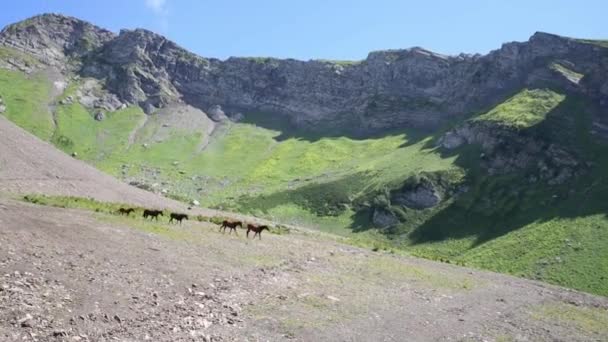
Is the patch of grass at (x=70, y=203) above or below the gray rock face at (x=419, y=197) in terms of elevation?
below

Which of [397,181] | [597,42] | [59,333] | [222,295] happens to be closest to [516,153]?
[397,181]

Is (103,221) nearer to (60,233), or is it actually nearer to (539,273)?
(60,233)

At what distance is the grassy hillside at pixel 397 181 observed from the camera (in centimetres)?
8350

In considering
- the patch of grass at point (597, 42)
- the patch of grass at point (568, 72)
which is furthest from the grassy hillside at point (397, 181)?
the patch of grass at point (597, 42)

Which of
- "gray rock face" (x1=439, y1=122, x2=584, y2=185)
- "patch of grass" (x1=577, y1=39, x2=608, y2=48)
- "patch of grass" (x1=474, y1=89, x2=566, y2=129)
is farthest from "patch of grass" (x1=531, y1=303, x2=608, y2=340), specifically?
"patch of grass" (x1=577, y1=39, x2=608, y2=48)

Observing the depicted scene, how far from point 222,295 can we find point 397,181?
101855mm

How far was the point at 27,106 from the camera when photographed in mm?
184000

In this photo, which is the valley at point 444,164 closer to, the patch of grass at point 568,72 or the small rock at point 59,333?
the patch of grass at point 568,72

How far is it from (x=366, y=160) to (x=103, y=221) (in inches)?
4993

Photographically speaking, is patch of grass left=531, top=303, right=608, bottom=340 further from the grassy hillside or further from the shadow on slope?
the shadow on slope

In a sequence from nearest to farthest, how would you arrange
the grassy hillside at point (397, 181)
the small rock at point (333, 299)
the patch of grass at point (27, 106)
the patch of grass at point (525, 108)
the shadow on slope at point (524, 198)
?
the small rock at point (333, 299), the grassy hillside at point (397, 181), the shadow on slope at point (524, 198), the patch of grass at point (525, 108), the patch of grass at point (27, 106)

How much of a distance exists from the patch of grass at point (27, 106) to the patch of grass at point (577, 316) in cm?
16159

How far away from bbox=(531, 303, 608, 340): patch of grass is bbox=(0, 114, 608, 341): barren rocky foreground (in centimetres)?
19

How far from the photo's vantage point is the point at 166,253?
33562mm
